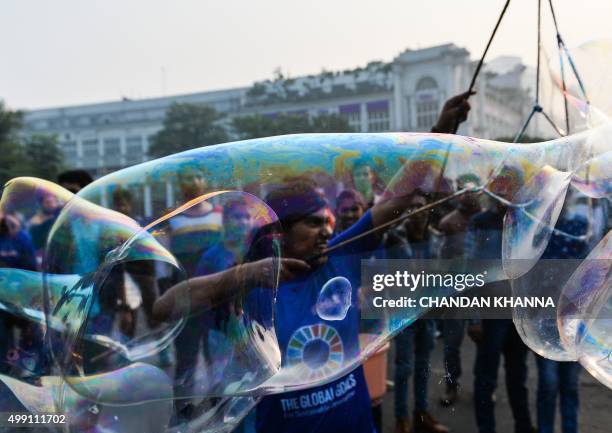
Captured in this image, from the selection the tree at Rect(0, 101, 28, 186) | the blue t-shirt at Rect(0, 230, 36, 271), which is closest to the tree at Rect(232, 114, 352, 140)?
the tree at Rect(0, 101, 28, 186)

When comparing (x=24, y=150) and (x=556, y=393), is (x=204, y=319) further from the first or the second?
(x=24, y=150)

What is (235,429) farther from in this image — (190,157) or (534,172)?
(534,172)

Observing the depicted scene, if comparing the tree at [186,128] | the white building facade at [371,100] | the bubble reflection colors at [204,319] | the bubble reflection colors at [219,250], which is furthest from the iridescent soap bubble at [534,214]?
the tree at [186,128]

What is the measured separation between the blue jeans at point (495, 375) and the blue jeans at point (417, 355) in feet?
1.52

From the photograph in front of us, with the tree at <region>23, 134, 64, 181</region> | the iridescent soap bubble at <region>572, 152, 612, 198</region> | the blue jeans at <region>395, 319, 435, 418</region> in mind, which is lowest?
the blue jeans at <region>395, 319, 435, 418</region>

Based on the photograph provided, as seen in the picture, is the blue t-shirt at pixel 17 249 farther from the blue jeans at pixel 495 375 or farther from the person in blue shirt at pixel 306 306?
the blue jeans at pixel 495 375

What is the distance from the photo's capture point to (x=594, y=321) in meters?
2.03

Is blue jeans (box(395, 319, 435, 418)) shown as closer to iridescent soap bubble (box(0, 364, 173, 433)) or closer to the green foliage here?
iridescent soap bubble (box(0, 364, 173, 433))

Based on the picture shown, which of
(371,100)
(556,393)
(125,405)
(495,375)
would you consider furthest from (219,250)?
(371,100)

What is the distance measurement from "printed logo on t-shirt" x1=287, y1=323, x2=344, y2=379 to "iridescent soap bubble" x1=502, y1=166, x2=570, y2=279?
0.69 m

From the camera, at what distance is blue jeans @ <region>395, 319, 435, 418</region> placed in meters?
2.58

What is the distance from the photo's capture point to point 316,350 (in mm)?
1993

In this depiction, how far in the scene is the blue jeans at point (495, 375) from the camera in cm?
343

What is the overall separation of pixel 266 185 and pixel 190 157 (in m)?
0.33
